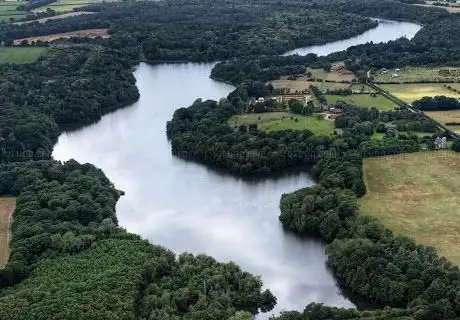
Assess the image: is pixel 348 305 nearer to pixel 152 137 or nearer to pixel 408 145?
pixel 408 145

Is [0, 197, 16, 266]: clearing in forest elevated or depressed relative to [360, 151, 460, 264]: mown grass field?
elevated

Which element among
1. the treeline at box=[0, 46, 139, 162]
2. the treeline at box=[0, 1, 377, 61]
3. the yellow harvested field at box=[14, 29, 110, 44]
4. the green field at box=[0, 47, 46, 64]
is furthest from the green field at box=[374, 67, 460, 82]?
the green field at box=[0, 47, 46, 64]

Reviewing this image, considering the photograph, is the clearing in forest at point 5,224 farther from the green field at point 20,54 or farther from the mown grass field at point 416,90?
the green field at point 20,54

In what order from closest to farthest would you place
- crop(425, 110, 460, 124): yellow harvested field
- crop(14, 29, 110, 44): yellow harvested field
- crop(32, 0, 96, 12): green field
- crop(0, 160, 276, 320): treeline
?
crop(0, 160, 276, 320): treeline
crop(425, 110, 460, 124): yellow harvested field
crop(14, 29, 110, 44): yellow harvested field
crop(32, 0, 96, 12): green field

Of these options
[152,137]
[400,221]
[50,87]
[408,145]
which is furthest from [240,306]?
[50,87]

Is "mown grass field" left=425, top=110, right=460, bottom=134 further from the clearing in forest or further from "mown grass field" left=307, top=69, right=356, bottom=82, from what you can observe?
the clearing in forest

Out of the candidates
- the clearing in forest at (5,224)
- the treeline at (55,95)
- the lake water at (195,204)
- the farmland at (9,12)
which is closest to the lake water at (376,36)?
the treeline at (55,95)

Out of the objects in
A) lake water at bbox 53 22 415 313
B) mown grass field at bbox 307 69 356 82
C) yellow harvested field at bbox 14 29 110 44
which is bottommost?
lake water at bbox 53 22 415 313
